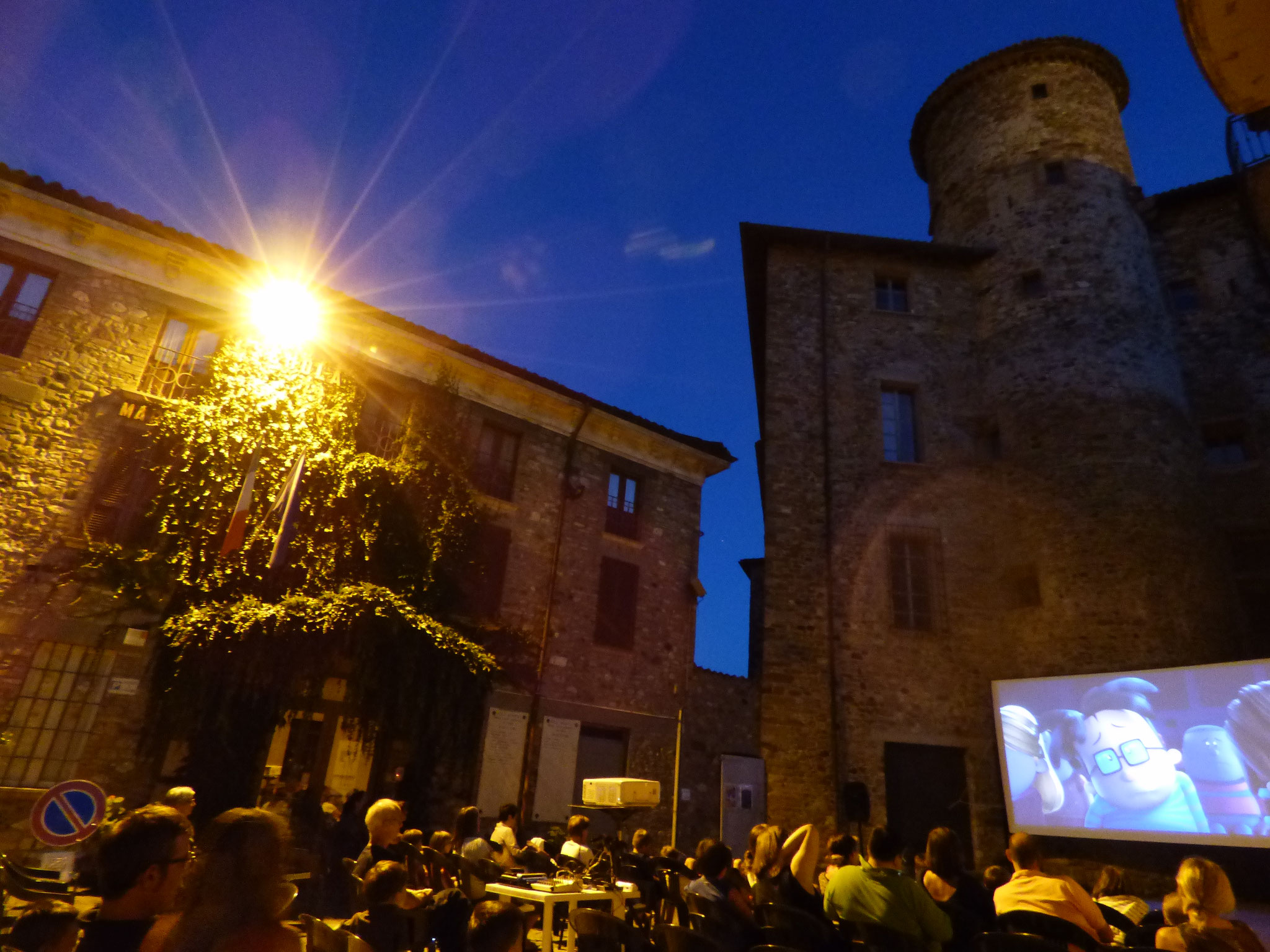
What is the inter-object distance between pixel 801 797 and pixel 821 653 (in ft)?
7.60

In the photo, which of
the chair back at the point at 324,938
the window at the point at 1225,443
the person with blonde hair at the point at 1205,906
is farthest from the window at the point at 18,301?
the window at the point at 1225,443

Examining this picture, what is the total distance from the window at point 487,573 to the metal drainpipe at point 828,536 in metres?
5.70

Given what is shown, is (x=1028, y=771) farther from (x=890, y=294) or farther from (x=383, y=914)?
(x=383, y=914)

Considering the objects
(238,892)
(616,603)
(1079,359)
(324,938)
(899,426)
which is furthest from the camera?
(899,426)

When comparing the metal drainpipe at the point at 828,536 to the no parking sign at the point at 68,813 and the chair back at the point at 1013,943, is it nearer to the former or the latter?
the chair back at the point at 1013,943

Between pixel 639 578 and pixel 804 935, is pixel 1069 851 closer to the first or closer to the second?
pixel 639 578

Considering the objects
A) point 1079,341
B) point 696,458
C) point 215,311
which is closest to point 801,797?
point 696,458

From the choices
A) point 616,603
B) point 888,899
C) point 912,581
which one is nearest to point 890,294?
point 912,581

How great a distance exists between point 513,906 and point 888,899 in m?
1.95

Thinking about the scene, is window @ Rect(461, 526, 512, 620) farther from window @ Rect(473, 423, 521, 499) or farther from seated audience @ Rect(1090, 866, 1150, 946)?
seated audience @ Rect(1090, 866, 1150, 946)

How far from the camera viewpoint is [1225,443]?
13312mm

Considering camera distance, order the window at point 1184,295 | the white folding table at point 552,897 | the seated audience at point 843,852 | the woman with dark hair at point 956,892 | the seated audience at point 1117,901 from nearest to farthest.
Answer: the woman with dark hair at point 956,892 < the seated audience at point 1117,901 < the seated audience at point 843,852 < the white folding table at point 552,897 < the window at point 1184,295

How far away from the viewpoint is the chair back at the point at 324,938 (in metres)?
3.26

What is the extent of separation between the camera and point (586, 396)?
14766mm
